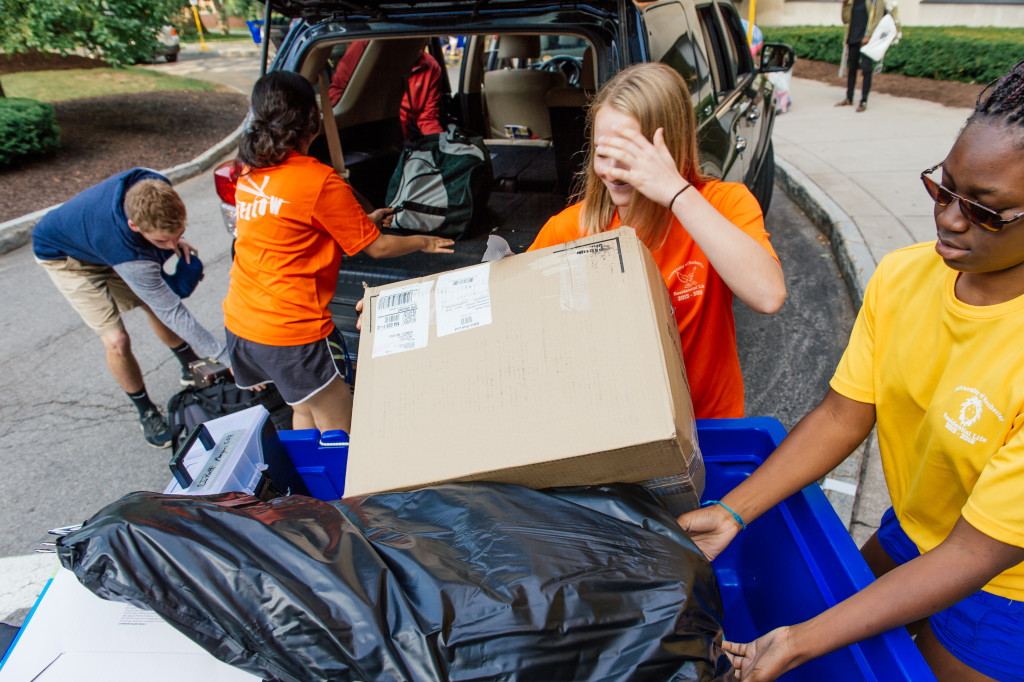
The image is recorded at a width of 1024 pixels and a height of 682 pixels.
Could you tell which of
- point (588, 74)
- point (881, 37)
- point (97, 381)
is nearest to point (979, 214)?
point (588, 74)

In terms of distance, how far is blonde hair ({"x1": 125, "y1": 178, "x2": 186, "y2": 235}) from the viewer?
2.76m

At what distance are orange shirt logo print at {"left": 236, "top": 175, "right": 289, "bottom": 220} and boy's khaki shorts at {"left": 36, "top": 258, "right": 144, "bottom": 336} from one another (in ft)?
4.70

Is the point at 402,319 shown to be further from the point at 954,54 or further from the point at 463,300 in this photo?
the point at 954,54

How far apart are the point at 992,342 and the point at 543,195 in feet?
10.8

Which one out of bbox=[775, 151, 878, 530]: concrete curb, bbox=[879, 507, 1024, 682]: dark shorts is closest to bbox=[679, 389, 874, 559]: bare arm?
bbox=[879, 507, 1024, 682]: dark shorts

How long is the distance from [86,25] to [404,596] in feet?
34.8

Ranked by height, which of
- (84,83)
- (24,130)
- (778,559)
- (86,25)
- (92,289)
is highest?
(86,25)

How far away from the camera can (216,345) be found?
312 cm

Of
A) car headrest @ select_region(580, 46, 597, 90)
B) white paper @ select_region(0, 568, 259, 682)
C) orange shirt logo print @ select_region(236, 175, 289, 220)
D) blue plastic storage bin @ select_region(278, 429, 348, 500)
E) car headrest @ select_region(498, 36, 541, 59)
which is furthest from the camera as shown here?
car headrest @ select_region(498, 36, 541, 59)

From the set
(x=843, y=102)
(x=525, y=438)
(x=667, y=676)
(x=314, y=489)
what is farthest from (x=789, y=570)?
(x=843, y=102)

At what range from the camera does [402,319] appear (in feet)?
4.60

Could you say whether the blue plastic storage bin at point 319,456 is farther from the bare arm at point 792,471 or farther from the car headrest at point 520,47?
the car headrest at point 520,47

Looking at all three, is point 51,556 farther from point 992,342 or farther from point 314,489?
point 992,342

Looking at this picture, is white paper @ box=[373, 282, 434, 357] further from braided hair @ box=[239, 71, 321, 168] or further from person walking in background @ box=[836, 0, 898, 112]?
person walking in background @ box=[836, 0, 898, 112]
